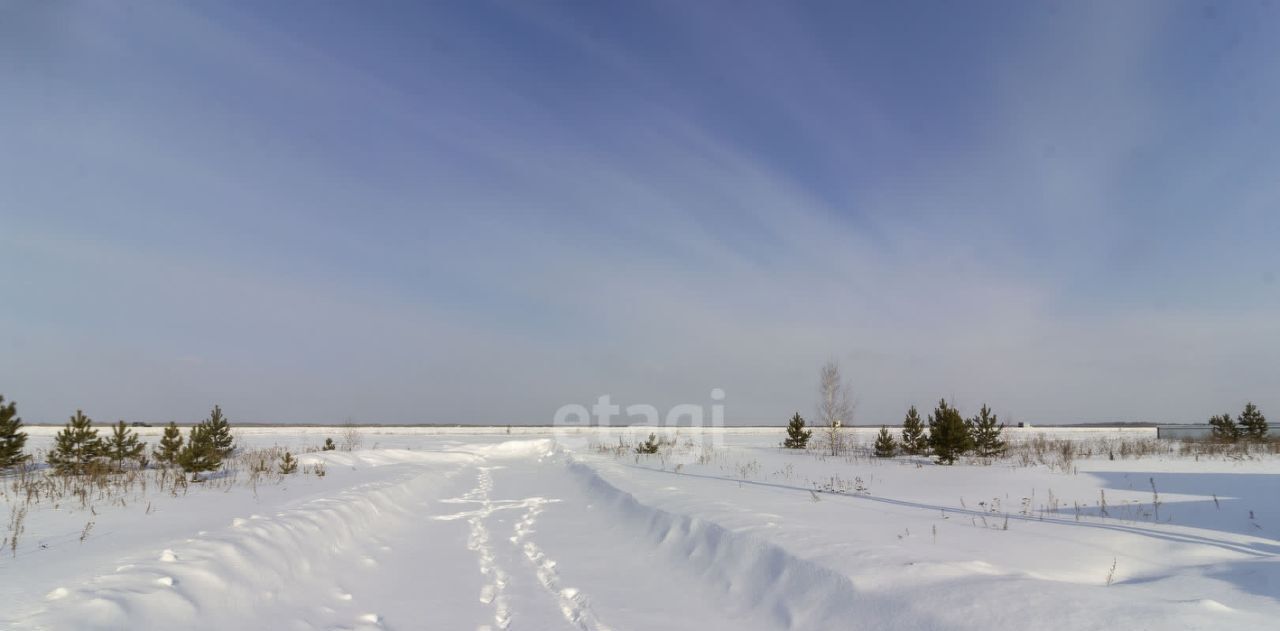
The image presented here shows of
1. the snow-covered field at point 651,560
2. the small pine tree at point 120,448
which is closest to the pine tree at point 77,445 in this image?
the small pine tree at point 120,448

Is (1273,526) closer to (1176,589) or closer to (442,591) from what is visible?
(1176,589)

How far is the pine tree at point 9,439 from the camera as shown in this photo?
15180 mm

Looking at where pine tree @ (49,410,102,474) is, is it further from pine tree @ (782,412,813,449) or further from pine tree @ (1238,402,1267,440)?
pine tree @ (1238,402,1267,440)

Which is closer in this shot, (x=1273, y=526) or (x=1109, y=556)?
(x=1109, y=556)

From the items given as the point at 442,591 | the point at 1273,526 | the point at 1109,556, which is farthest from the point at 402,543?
the point at 1273,526

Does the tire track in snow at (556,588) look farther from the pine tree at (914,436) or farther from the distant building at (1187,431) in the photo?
the distant building at (1187,431)

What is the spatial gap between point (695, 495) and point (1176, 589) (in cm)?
699

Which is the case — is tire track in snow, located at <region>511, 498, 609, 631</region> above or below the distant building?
below

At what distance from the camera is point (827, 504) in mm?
9578

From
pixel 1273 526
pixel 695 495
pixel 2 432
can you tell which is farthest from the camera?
pixel 2 432

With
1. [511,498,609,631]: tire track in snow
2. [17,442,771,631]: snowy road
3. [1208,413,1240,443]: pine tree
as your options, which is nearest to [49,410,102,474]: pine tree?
[17,442,771,631]: snowy road

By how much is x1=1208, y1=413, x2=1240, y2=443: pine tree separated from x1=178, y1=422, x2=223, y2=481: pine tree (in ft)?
118

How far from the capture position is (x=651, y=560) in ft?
22.7

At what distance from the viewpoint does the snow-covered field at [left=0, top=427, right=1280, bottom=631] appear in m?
3.99
